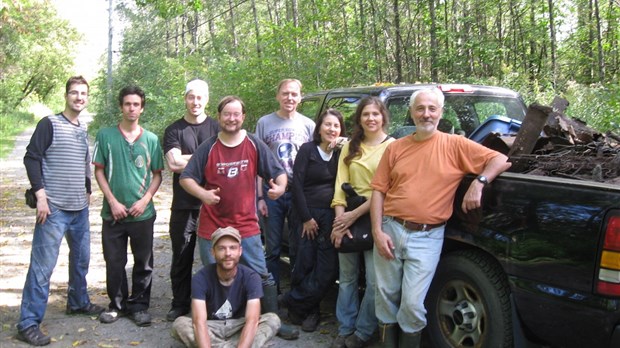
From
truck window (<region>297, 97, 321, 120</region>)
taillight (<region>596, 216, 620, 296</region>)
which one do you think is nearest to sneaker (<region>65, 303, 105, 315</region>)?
truck window (<region>297, 97, 321, 120</region>)

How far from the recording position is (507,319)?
322 cm

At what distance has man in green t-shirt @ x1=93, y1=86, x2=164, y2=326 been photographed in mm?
4602

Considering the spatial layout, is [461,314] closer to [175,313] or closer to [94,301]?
[175,313]

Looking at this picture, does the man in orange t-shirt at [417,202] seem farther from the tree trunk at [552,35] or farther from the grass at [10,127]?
the grass at [10,127]

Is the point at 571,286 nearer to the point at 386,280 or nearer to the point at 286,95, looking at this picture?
the point at 386,280

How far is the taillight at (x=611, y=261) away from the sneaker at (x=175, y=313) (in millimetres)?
3333

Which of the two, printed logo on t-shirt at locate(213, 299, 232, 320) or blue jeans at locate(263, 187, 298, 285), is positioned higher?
blue jeans at locate(263, 187, 298, 285)

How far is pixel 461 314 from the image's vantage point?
3.49 m

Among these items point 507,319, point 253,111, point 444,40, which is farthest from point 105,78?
point 507,319

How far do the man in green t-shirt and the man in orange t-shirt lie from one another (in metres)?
2.07

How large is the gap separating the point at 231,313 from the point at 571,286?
7.17 feet

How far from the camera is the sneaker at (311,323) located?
4496mm

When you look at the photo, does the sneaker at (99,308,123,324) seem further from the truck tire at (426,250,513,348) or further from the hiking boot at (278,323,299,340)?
the truck tire at (426,250,513,348)

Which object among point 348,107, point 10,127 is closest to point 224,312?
point 348,107
